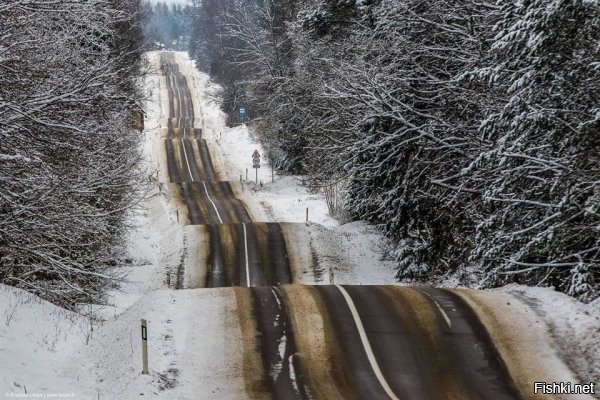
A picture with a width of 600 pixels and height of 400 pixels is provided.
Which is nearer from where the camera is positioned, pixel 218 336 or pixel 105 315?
pixel 218 336

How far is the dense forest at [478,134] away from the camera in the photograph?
14172 millimetres

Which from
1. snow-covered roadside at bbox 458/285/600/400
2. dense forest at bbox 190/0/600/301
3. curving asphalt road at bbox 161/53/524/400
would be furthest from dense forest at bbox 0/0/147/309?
dense forest at bbox 190/0/600/301

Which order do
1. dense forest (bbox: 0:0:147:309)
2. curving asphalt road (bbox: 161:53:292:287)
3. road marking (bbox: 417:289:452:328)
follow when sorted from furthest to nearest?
1. curving asphalt road (bbox: 161:53:292:287)
2. road marking (bbox: 417:289:452:328)
3. dense forest (bbox: 0:0:147:309)

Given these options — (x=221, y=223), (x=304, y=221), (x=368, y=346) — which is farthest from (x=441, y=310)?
(x=221, y=223)

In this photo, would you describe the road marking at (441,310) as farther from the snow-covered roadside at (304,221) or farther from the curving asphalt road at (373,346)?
the snow-covered roadside at (304,221)

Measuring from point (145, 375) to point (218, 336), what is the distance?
83.1 inches

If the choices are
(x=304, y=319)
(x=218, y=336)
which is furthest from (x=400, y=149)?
(x=218, y=336)

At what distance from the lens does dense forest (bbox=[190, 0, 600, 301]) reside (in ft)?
46.5

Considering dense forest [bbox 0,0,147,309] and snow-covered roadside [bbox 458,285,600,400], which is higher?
dense forest [bbox 0,0,147,309]

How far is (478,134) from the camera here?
19.4m

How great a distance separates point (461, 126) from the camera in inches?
781

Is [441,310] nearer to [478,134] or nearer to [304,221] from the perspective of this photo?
[478,134]

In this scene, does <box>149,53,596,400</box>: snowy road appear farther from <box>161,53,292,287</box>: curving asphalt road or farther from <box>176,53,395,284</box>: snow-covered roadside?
<box>161,53,292,287</box>: curving asphalt road

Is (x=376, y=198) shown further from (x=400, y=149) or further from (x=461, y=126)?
(x=461, y=126)
